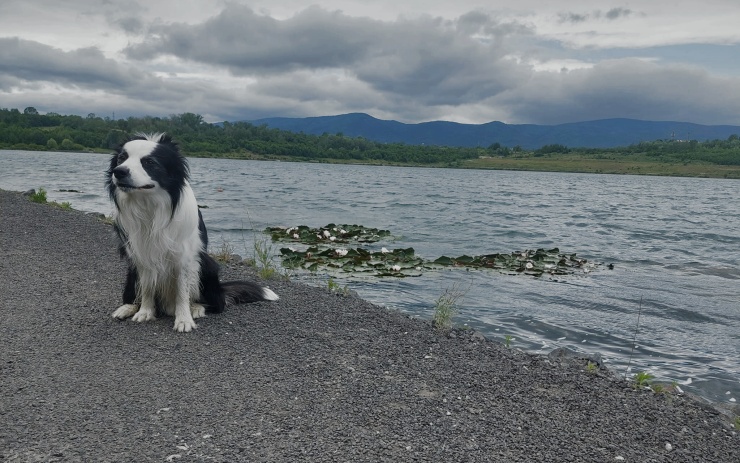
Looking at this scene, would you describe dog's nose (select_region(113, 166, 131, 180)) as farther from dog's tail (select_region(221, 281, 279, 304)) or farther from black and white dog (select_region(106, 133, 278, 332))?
dog's tail (select_region(221, 281, 279, 304))

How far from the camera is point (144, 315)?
6887mm

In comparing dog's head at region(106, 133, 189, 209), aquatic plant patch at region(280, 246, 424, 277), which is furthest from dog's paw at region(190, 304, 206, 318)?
aquatic plant patch at region(280, 246, 424, 277)

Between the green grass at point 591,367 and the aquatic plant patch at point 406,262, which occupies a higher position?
the green grass at point 591,367

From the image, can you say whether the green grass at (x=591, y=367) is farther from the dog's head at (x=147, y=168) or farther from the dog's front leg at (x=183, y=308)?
the dog's head at (x=147, y=168)

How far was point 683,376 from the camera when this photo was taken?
24.9ft

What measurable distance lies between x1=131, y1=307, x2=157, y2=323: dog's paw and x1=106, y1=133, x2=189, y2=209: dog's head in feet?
4.81

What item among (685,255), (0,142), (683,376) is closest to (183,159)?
(683,376)

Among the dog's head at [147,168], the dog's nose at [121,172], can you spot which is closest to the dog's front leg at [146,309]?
the dog's head at [147,168]

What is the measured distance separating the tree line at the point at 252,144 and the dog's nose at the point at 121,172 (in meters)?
→ 97.4

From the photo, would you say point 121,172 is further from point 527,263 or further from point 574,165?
point 574,165

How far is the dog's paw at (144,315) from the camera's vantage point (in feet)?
22.5

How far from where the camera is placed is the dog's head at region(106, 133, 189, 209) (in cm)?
576

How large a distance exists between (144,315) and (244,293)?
4.83ft

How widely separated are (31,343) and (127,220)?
155 centimetres
